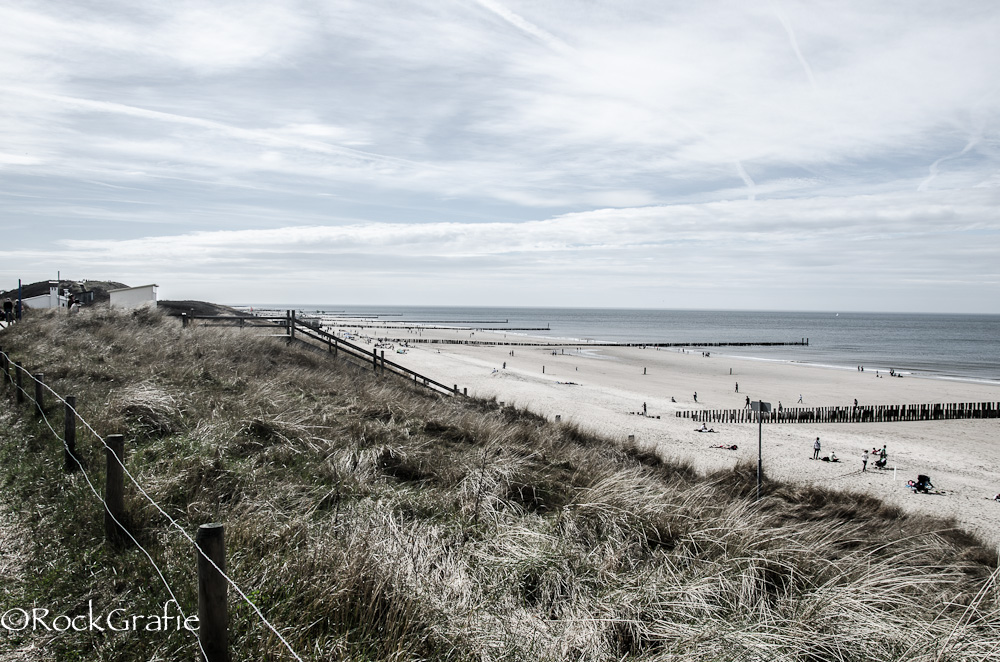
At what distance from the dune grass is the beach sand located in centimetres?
728

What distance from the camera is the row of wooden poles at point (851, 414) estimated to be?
30.2 metres

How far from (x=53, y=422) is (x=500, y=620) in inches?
270

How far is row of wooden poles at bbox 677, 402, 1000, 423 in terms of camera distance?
30.2 m

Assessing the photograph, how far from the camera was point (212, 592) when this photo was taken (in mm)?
2875

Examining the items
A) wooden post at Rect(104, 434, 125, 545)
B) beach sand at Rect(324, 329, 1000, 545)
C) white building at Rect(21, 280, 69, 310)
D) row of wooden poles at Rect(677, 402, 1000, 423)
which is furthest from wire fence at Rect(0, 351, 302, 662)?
white building at Rect(21, 280, 69, 310)

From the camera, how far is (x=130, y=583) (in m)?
4.05

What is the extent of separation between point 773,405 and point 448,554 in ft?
112

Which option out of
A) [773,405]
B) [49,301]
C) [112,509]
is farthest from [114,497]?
[49,301]

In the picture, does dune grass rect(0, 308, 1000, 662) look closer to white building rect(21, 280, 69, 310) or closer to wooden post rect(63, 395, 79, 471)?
wooden post rect(63, 395, 79, 471)

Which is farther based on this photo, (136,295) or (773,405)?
(773,405)

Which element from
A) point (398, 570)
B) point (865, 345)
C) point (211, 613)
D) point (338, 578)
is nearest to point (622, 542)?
point (398, 570)

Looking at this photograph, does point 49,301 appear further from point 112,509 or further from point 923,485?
point 923,485

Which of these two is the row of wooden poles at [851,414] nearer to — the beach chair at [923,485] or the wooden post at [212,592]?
the beach chair at [923,485]

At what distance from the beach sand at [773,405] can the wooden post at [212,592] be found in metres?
12.0
